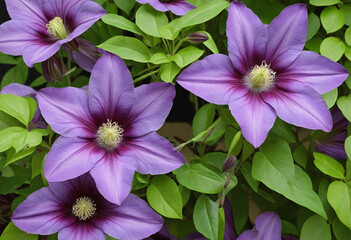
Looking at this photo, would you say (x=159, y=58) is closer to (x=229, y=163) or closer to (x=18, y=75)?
(x=229, y=163)

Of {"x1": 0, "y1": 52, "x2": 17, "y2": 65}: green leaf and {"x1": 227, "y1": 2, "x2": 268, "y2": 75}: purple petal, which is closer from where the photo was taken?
{"x1": 227, "y1": 2, "x2": 268, "y2": 75}: purple petal

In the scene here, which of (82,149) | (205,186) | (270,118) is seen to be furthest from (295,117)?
(82,149)

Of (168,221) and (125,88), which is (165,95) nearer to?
(125,88)

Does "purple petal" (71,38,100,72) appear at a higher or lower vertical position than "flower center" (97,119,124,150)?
higher

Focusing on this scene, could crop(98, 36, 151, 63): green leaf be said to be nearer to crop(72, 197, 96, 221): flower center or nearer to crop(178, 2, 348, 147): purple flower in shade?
crop(178, 2, 348, 147): purple flower in shade

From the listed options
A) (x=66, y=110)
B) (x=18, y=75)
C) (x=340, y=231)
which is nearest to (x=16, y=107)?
(x=66, y=110)

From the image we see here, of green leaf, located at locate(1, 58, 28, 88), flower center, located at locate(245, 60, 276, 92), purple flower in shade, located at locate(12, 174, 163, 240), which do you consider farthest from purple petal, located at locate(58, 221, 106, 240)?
green leaf, located at locate(1, 58, 28, 88)

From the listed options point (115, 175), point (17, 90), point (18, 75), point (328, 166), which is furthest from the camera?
point (18, 75)
